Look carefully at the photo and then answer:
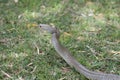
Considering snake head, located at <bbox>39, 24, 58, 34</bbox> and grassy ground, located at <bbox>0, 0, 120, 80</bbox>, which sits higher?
snake head, located at <bbox>39, 24, 58, 34</bbox>

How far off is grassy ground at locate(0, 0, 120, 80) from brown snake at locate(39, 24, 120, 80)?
3.6 inches

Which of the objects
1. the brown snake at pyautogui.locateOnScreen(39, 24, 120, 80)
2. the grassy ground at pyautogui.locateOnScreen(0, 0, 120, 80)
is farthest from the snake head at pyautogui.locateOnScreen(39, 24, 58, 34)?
the grassy ground at pyautogui.locateOnScreen(0, 0, 120, 80)

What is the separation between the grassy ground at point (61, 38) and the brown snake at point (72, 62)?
0.09 meters

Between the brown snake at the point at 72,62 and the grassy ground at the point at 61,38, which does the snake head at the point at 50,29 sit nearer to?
the brown snake at the point at 72,62

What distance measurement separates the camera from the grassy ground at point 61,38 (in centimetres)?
459

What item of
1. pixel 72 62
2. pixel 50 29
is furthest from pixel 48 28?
pixel 72 62

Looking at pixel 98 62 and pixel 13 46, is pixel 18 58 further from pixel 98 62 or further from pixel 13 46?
pixel 98 62

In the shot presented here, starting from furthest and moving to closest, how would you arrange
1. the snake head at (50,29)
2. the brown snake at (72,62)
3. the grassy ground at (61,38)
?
the snake head at (50,29) → the grassy ground at (61,38) → the brown snake at (72,62)

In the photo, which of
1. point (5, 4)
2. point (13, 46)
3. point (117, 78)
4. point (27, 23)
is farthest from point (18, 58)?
point (5, 4)

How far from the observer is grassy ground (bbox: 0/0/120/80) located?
→ 15.1 feet

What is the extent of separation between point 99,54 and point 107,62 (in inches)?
8.9

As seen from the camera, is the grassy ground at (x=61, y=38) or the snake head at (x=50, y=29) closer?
the grassy ground at (x=61, y=38)

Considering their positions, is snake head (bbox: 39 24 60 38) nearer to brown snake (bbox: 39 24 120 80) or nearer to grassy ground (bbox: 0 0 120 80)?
brown snake (bbox: 39 24 120 80)

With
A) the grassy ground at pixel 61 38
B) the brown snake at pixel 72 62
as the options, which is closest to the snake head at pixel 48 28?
the brown snake at pixel 72 62
